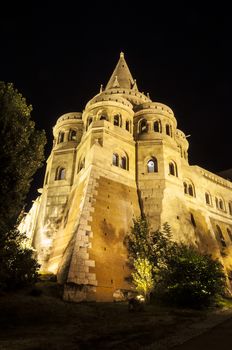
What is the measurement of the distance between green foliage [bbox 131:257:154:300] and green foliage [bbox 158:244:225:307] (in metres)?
0.74

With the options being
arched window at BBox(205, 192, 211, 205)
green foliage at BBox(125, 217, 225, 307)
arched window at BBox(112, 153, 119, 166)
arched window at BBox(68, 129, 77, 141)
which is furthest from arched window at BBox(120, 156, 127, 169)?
arched window at BBox(205, 192, 211, 205)

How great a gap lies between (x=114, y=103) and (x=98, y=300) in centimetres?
2047

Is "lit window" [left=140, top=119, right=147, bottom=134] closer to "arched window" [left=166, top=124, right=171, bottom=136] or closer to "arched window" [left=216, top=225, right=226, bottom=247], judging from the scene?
"arched window" [left=166, top=124, right=171, bottom=136]

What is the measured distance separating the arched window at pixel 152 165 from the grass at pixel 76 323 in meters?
14.6

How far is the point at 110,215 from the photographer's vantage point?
2448 centimetres

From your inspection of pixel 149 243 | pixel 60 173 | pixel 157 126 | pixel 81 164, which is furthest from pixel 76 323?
pixel 157 126

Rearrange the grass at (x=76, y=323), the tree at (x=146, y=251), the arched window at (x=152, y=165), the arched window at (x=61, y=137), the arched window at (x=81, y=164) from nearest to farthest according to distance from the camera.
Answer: the grass at (x=76, y=323), the tree at (x=146, y=251), the arched window at (x=81, y=164), the arched window at (x=152, y=165), the arched window at (x=61, y=137)

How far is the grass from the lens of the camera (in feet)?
31.9

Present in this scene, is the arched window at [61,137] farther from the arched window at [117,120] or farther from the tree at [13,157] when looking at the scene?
the tree at [13,157]

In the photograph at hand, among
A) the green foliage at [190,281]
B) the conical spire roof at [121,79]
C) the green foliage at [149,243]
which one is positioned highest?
the conical spire roof at [121,79]

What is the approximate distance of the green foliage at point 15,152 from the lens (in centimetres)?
1338

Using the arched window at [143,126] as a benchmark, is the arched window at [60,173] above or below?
below

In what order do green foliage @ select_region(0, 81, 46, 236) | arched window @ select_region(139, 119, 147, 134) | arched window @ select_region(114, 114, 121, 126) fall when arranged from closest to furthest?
green foliage @ select_region(0, 81, 46, 236), arched window @ select_region(114, 114, 121, 126), arched window @ select_region(139, 119, 147, 134)

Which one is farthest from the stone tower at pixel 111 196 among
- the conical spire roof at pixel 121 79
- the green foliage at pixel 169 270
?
the conical spire roof at pixel 121 79
